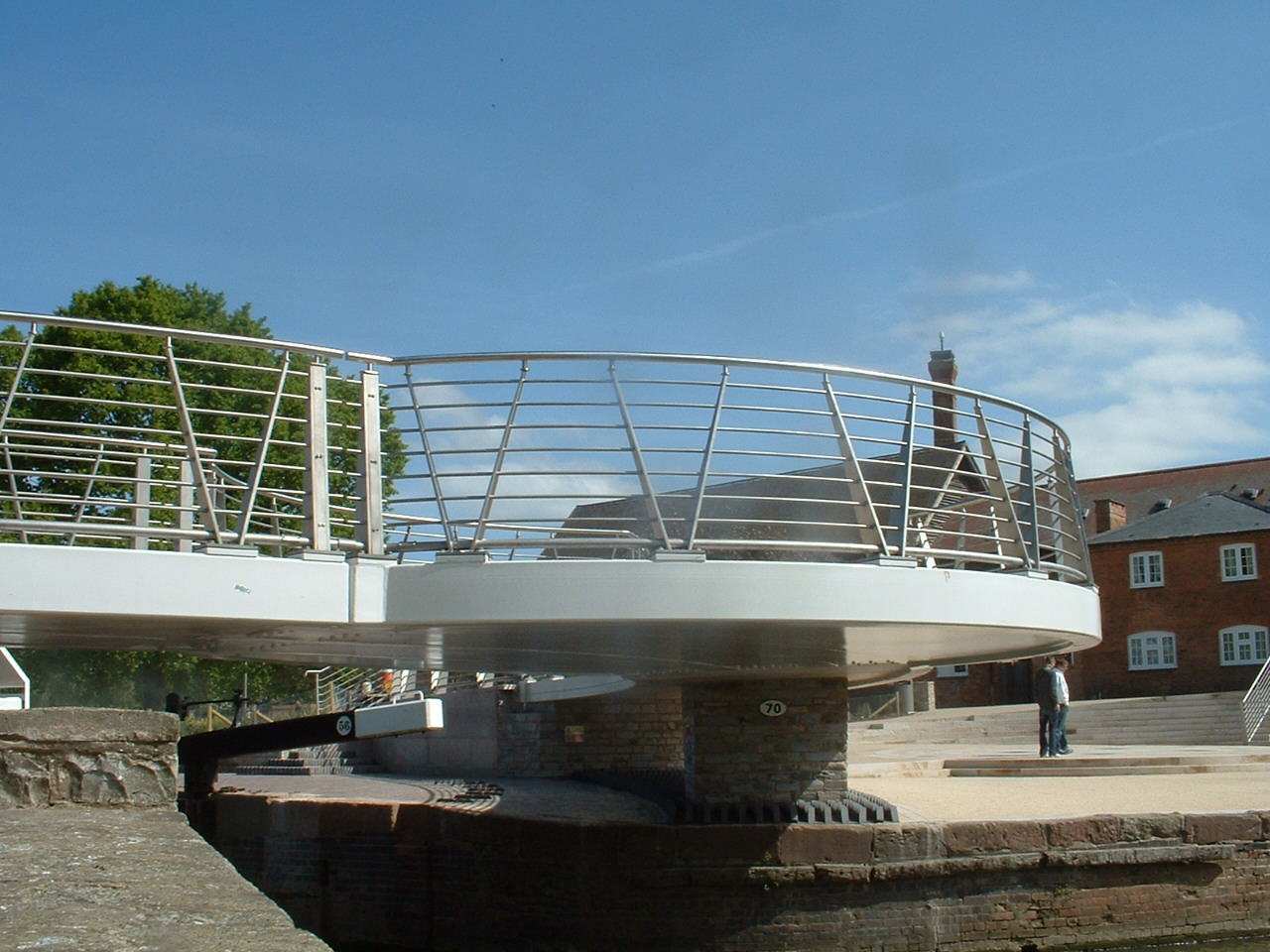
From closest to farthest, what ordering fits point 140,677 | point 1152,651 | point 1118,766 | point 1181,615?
point 1118,766, point 140,677, point 1181,615, point 1152,651

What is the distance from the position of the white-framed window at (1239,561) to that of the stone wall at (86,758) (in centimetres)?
3683

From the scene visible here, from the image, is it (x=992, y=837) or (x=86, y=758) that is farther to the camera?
(x=992, y=837)

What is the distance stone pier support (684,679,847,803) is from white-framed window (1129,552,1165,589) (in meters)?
29.7

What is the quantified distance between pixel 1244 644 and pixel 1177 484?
1216cm

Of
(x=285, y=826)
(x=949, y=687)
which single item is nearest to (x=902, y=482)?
(x=285, y=826)

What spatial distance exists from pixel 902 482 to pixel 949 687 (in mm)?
35457

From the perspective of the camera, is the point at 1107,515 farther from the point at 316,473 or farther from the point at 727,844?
the point at 316,473

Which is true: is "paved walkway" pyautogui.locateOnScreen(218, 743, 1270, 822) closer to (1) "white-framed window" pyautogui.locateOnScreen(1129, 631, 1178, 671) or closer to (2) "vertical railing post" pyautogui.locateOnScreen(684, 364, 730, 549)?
(2) "vertical railing post" pyautogui.locateOnScreen(684, 364, 730, 549)

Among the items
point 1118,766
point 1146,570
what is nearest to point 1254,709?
point 1146,570

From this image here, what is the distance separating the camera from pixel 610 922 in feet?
34.9

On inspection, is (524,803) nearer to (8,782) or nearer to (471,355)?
(471,355)

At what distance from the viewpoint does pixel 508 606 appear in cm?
693

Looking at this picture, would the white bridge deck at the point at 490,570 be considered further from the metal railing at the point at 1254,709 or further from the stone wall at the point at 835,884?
the metal railing at the point at 1254,709

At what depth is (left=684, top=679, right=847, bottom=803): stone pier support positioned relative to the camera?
1087cm
